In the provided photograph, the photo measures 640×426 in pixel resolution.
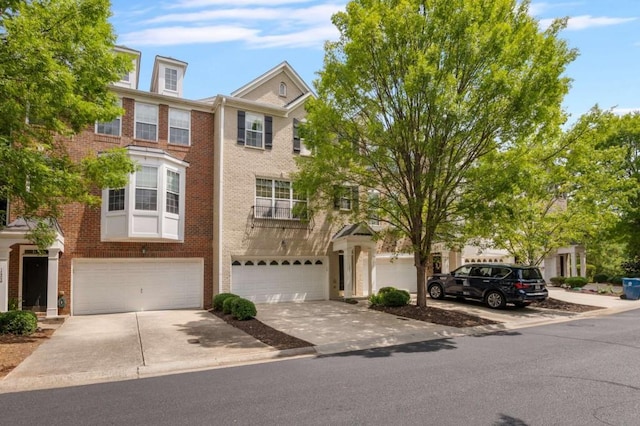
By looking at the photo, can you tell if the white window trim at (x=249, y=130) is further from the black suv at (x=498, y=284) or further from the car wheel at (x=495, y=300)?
the car wheel at (x=495, y=300)

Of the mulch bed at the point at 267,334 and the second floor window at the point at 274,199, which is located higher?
the second floor window at the point at 274,199

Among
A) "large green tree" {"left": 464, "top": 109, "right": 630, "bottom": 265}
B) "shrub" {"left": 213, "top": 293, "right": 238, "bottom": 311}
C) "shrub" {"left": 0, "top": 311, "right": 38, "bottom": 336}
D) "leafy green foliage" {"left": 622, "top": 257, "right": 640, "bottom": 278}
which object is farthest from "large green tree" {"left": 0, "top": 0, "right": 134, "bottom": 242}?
"leafy green foliage" {"left": 622, "top": 257, "right": 640, "bottom": 278}

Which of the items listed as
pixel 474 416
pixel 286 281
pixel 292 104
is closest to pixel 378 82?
pixel 292 104

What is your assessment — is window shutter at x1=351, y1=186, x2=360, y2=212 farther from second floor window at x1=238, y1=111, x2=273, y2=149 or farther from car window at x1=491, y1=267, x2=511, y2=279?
car window at x1=491, y1=267, x2=511, y2=279

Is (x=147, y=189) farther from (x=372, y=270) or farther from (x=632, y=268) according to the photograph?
(x=632, y=268)

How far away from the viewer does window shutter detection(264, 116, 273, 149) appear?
1975 cm

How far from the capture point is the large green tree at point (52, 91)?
8.60 m

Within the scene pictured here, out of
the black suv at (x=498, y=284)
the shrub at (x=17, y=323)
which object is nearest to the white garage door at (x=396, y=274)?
the black suv at (x=498, y=284)

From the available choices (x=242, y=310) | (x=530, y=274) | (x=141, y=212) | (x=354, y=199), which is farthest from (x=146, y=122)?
(x=530, y=274)

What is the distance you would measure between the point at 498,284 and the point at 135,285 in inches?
575

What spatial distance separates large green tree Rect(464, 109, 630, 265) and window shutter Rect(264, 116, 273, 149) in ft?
30.6

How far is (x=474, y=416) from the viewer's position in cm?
556

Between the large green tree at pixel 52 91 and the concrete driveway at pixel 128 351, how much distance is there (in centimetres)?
361

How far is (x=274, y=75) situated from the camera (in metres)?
20.9
